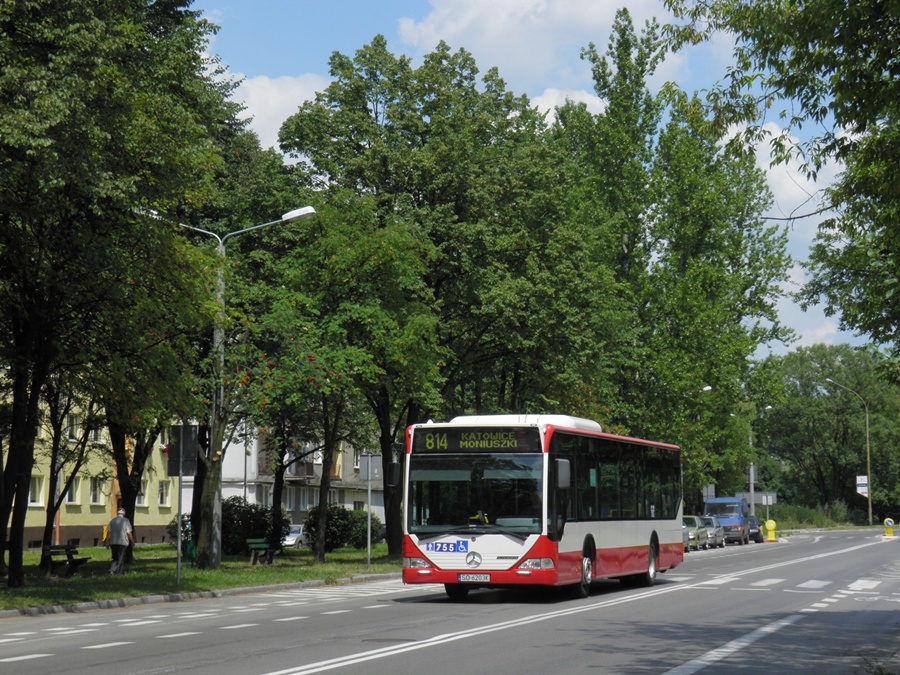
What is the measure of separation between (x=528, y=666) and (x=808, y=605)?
1059 centimetres

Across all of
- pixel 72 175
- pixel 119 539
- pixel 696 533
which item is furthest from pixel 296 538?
pixel 72 175

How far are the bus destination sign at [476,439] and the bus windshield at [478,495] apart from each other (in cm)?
13

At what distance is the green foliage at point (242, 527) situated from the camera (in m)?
43.8

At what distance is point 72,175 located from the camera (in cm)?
1962

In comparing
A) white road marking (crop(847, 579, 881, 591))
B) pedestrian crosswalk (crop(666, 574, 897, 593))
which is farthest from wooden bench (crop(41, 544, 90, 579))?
white road marking (crop(847, 579, 881, 591))

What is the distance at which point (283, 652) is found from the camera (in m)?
13.0

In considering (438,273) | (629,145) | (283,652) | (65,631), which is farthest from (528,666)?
(629,145)

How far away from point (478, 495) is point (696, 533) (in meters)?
36.5

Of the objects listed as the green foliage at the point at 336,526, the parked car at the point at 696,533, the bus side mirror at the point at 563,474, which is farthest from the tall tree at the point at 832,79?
the parked car at the point at 696,533

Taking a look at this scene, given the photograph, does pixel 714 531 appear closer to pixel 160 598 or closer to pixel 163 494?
pixel 163 494

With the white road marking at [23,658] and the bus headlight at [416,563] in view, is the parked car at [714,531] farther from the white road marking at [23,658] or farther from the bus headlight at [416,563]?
the white road marking at [23,658]

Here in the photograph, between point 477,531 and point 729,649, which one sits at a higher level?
point 477,531

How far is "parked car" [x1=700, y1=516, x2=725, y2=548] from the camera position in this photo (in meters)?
58.8

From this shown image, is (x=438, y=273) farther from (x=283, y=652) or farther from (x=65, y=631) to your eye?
(x=283, y=652)
